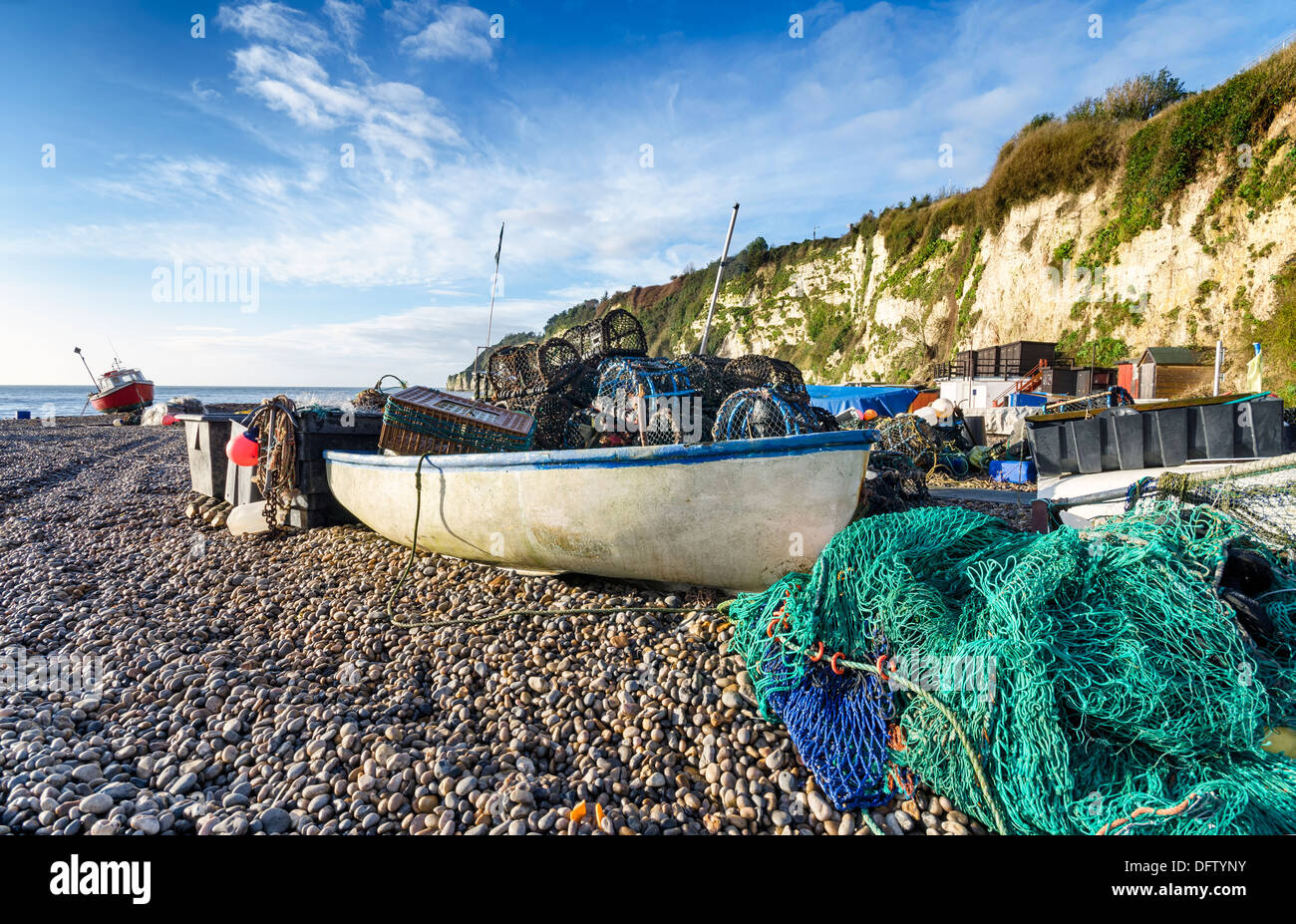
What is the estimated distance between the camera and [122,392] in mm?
34469

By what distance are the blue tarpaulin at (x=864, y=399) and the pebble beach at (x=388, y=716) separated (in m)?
13.8

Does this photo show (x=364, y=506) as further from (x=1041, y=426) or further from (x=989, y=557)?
(x=1041, y=426)

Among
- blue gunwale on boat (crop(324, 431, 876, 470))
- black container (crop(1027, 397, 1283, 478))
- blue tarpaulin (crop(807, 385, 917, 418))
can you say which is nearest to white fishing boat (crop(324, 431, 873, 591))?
blue gunwale on boat (crop(324, 431, 876, 470))

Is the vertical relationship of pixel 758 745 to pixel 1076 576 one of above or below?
below

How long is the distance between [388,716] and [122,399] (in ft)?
141

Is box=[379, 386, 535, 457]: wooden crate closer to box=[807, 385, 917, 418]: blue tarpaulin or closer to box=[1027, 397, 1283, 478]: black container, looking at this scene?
box=[1027, 397, 1283, 478]: black container

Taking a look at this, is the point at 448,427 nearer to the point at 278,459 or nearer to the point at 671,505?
the point at 278,459

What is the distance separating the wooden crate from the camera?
18.3 feet

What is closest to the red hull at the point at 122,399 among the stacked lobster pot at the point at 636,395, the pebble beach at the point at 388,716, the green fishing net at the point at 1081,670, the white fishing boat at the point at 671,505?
the pebble beach at the point at 388,716

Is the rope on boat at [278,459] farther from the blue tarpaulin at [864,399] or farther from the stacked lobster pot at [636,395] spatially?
the blue tarpaulin at [864,399]
